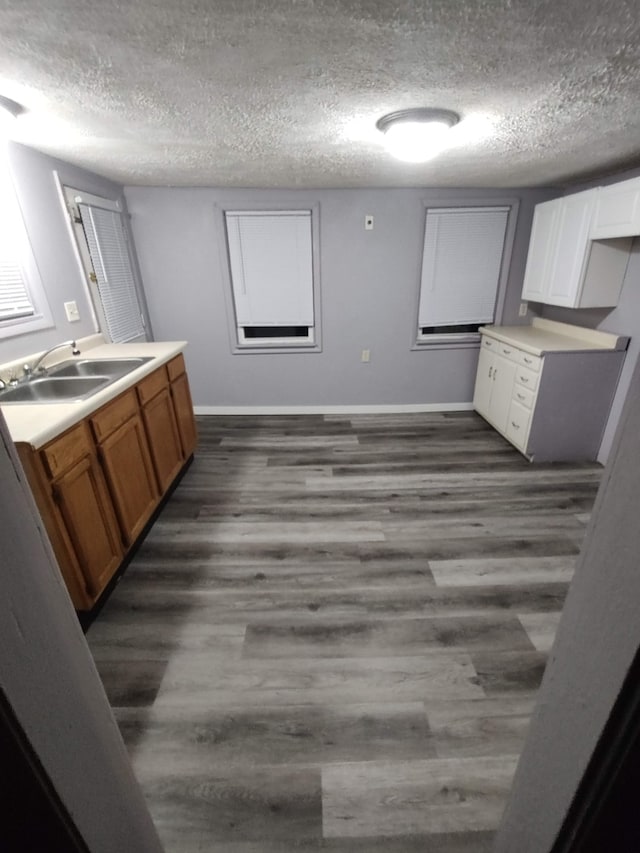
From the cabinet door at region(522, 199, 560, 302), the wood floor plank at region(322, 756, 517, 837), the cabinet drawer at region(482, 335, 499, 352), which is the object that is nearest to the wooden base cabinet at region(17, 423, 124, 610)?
the wood floor plank at region(322, 756, 517, 837)

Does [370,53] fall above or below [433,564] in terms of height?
above

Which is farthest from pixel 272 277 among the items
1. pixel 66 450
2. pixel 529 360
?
pixel 66 450

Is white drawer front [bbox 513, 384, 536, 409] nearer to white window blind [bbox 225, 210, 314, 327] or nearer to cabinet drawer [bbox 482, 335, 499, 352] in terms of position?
cabinet drawer [bbox 482, 335, 499, 352]

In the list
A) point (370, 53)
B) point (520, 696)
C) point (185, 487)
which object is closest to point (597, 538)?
point (520, 696)

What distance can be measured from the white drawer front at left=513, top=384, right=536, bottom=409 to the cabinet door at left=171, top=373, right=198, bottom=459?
2659 millimetres

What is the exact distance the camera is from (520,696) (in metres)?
1.45

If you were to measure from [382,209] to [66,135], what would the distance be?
8.00 feet

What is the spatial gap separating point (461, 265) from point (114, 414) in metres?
3.30

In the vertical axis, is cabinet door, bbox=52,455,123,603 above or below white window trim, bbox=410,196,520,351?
below

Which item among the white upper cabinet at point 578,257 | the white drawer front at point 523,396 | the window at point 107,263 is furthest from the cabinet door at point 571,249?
the window at point 107,263

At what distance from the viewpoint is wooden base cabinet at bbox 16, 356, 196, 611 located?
1505mm

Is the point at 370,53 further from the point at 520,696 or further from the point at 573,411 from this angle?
the point at 573,411

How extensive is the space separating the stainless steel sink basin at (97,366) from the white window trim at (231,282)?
1483mm

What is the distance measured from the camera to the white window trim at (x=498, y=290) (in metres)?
3.43
